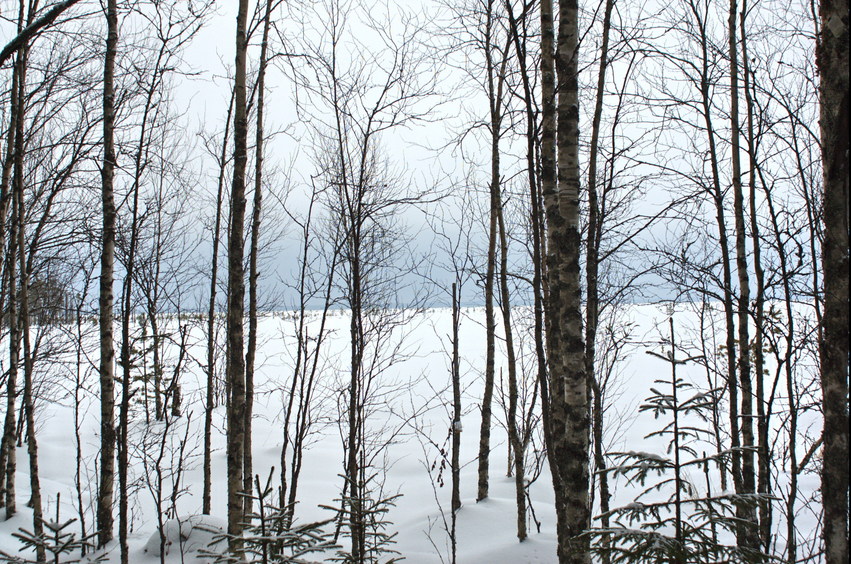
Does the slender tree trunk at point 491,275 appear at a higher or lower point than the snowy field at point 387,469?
higher

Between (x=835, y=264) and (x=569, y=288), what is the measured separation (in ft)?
6.01

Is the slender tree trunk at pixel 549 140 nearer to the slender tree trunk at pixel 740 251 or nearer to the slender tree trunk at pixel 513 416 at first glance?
the slender tree trunk at pixel 513 416

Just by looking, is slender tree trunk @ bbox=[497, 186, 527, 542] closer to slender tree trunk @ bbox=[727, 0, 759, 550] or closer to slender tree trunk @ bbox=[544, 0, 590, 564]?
slender tree trunk @ bbox=[544, 0, 590, 564]

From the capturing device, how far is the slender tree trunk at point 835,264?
1.67m

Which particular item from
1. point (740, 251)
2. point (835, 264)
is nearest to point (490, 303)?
point (740, 251)

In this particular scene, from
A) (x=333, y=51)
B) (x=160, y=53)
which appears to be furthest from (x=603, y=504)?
(x=160, y=53)

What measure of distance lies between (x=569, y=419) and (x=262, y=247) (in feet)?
40.8

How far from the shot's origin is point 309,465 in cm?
1460

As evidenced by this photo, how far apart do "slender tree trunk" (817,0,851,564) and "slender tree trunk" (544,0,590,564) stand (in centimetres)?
167

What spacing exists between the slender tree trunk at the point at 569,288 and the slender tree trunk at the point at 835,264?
5.48 feet

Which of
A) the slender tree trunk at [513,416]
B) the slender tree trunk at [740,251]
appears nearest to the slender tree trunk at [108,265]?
the slender tree trunk at [513,416]

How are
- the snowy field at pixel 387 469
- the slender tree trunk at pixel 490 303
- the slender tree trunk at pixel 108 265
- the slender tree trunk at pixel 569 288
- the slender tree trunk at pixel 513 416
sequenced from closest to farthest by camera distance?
the slender tree trunk at pixel 569 288, the slender tree trunk at pixel 108 265, the slender tree trunk at pixel 513 416, the snowy field at pixel 387 469, the slender tree trunk at pixel 490 303

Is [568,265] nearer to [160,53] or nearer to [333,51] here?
[333,51]

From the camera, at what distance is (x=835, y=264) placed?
1717 mm
